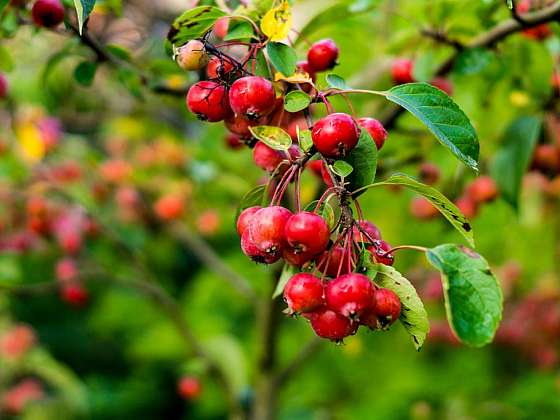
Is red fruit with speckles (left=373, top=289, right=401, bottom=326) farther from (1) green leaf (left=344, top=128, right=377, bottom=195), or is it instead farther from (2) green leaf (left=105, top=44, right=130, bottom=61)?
(2) green leaf (left=105, top=44, right=130, bottom=61)

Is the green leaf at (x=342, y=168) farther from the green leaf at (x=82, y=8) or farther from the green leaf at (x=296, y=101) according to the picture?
the green leaf at (x=82, y=8)

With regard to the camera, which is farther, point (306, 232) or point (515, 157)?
point (515, 157)

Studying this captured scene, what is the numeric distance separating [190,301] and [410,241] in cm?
136

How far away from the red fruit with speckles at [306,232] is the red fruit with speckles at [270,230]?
0.05ft

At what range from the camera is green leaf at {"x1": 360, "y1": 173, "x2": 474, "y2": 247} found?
751 mm

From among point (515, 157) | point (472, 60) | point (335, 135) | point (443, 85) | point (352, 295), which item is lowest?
point (515, 157)

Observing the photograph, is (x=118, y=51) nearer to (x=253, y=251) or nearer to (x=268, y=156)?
(x=268, y=156)

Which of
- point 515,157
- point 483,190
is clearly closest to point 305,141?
point 515,157

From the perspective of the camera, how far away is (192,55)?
0.80 metres

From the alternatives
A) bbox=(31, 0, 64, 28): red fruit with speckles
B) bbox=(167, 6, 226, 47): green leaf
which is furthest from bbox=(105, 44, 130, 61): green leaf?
bbox=(167, 6, 226, 47): green leaf

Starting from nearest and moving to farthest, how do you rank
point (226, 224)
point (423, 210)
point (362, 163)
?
point (362, 163) < point (423, 210) < point (226, 224)

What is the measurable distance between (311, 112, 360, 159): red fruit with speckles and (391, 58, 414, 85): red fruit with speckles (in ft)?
2.22

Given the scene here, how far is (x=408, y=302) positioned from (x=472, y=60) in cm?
65

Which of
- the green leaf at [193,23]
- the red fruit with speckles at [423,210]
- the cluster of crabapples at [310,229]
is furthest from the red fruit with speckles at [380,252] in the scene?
the red fruit with speckles at [423,210]
